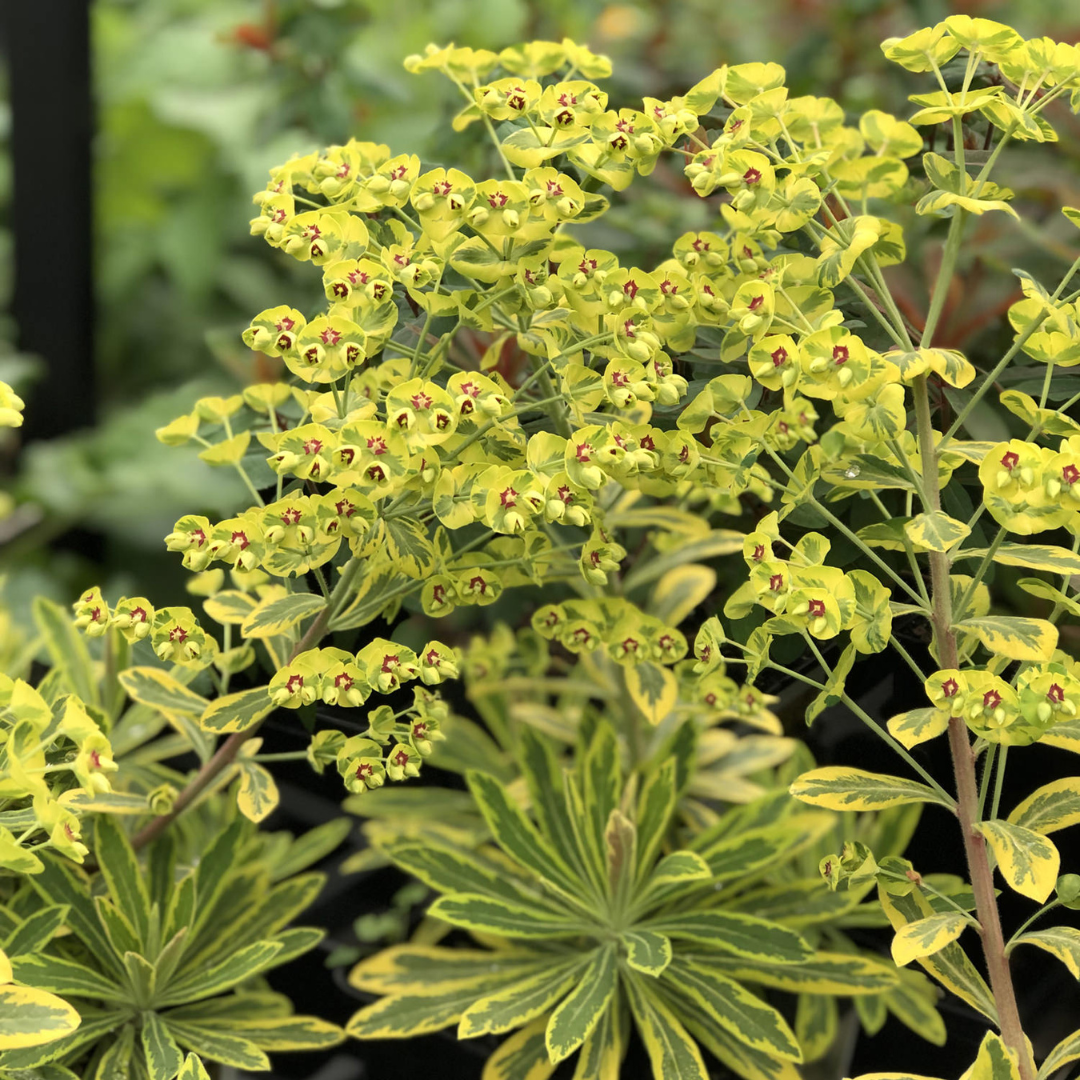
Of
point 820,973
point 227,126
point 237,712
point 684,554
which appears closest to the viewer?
point 237,712

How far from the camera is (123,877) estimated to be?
74 cm

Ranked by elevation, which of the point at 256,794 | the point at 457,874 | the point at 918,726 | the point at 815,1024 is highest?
the point at 918,726

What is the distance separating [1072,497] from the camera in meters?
0.50

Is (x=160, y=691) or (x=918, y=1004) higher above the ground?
(x=160, y=691)

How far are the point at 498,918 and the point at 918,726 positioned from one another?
29 centimetres


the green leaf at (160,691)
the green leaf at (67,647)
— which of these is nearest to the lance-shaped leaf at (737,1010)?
the green leaf at (160,691)

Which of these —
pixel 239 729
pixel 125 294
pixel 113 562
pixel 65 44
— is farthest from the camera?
pixel 125 294

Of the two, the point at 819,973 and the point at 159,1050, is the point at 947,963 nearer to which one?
the point at 819,973

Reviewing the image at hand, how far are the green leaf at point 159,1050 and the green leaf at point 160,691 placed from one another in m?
0.18

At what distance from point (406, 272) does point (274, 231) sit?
2.7 inches

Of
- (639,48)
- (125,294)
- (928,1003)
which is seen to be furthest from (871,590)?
(125,294)

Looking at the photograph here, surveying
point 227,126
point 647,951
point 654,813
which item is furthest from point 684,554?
point 227,126

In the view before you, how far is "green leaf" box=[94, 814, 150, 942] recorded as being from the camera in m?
0.74

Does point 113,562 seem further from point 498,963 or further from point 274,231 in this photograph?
point 274,231
